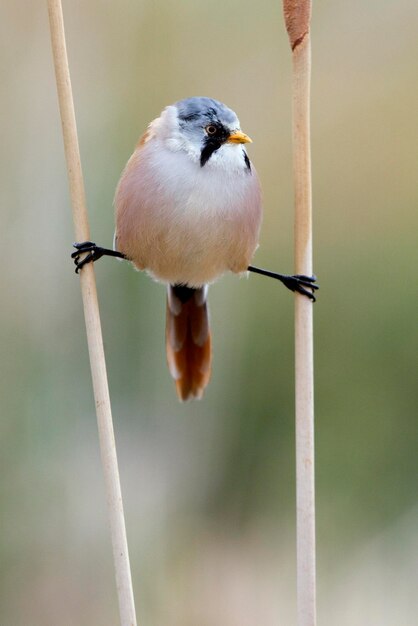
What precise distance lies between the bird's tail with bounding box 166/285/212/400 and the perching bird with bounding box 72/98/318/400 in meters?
0.26

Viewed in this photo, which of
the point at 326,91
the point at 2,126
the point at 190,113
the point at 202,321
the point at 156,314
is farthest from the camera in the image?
the point at 326,91

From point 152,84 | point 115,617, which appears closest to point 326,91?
point 152,84

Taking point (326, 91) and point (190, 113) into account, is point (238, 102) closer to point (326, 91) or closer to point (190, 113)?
point (326, 91)

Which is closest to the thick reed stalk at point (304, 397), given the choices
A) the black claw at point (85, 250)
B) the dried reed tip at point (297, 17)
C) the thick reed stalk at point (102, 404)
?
the dried reed tip at point (297, 17)

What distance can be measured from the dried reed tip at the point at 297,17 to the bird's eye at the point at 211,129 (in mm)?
569

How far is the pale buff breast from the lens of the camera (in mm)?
2146

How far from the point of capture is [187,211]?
215 cm

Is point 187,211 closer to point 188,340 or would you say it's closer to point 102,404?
point 188,340

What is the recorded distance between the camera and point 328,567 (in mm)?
3193

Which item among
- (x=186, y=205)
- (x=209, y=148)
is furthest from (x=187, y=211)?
(x=209, y=148)

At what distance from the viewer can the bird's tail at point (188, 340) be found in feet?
8.11

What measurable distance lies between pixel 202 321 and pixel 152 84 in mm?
1050

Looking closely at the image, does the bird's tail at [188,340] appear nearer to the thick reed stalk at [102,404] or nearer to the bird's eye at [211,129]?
the bird's eye at [211,129]

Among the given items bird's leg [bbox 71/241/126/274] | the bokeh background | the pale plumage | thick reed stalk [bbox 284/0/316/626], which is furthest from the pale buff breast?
the bokeh background
